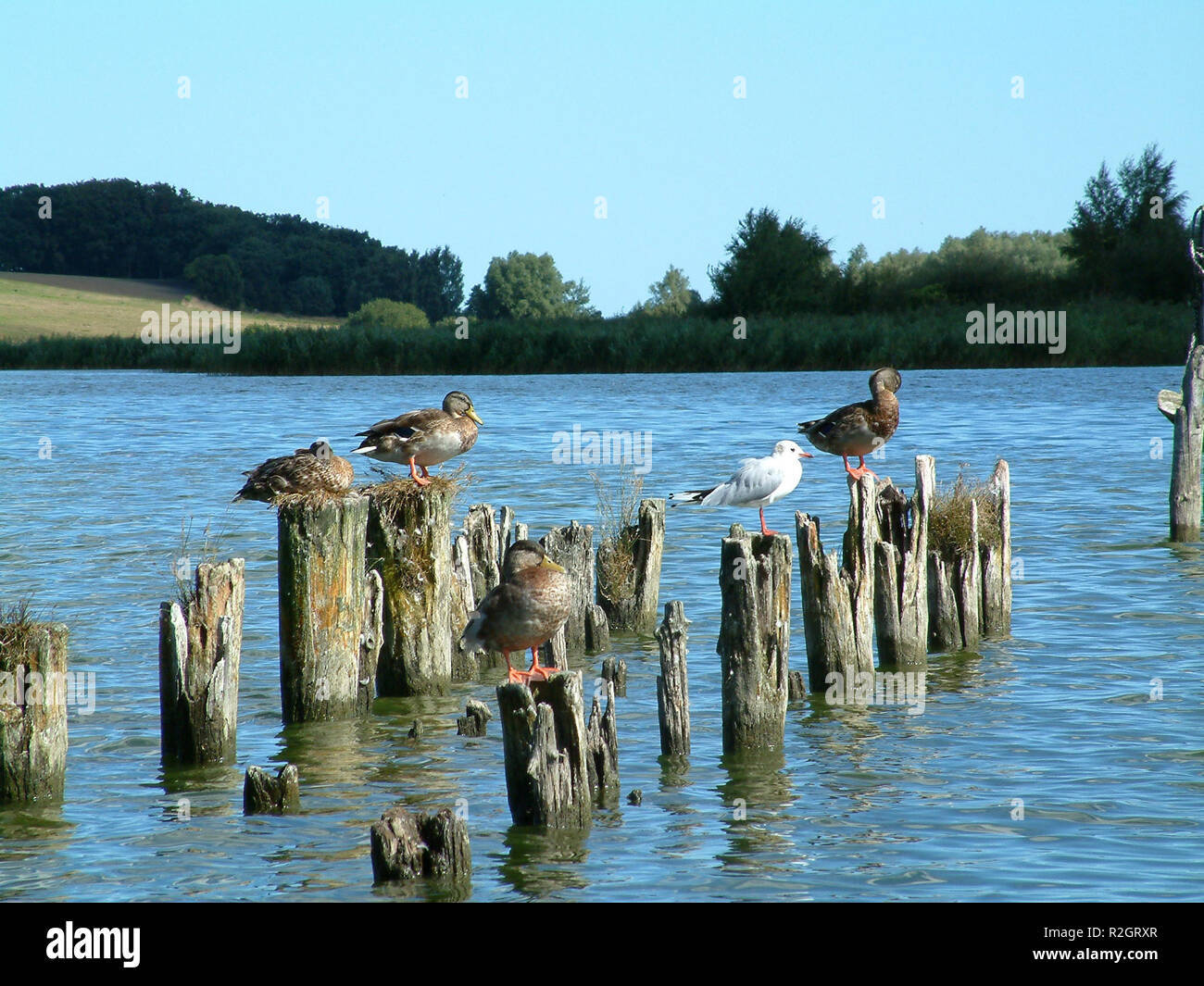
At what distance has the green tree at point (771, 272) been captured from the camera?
63.7m

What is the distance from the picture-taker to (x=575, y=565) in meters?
10.7

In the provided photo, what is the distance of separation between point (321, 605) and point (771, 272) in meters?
57.6

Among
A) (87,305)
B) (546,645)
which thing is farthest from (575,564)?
(87,305)

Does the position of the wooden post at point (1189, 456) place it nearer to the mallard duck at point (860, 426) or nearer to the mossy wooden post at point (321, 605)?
the mallard duck at point (860, 426)

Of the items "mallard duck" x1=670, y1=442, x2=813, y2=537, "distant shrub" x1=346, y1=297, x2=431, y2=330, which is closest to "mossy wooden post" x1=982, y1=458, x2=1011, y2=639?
"mallard duck" x1=670, y1=442, x2=813, y2=537

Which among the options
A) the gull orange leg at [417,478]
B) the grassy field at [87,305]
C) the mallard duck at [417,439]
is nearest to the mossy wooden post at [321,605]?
the gull orange leg at [417,478]

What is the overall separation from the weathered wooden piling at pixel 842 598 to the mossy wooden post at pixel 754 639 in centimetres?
114

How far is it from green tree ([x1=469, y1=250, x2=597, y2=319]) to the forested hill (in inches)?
156

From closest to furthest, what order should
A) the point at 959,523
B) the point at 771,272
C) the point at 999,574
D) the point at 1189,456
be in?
the point at 959,523 → the point at 999,574 → the point at 1189,456 → the point at 771,272

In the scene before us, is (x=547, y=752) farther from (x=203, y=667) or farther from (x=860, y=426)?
(x=860, y=426)

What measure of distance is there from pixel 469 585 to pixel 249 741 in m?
2.05

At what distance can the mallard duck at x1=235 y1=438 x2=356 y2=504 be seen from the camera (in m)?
8.68

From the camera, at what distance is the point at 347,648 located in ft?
28.4
